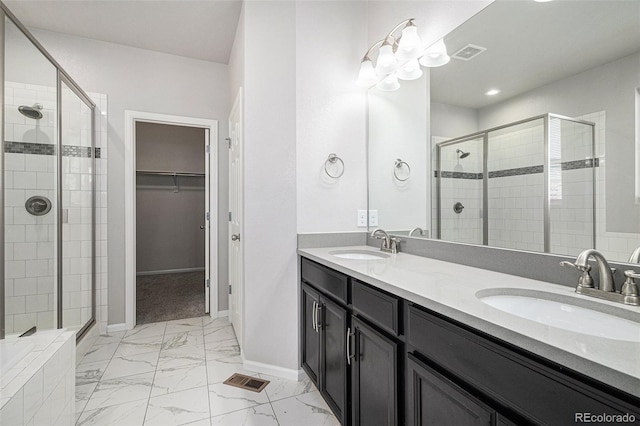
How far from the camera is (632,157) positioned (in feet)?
3.07

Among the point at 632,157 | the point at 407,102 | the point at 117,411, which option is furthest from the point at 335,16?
the point at 117,411

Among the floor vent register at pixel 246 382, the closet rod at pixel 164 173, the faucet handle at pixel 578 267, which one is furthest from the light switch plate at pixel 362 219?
the closet rod at pixel 164 173

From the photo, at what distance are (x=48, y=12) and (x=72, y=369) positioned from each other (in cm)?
276

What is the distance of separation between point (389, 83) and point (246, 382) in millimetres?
2222

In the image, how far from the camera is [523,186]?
1261 mm

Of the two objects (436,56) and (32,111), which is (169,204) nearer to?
(32,111)

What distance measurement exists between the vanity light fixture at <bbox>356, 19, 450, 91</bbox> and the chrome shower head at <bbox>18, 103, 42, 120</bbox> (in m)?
2.19

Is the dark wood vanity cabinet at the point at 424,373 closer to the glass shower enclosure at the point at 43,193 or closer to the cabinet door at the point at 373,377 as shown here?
the cabinet door at the point at 373,377

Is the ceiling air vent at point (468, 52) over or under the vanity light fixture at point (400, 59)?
under

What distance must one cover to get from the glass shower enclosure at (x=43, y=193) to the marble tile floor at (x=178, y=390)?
496 millimetres

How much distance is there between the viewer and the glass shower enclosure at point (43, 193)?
1645 mm

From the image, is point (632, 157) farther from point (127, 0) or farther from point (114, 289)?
point (114, 289)

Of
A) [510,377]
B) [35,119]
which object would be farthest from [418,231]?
[35,119]
